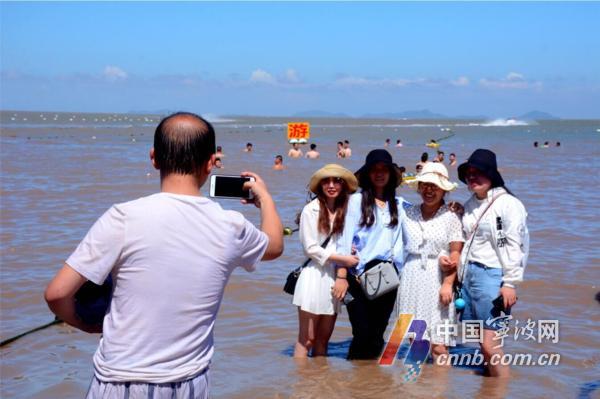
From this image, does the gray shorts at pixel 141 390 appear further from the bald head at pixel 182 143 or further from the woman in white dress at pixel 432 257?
the woman in white dress at pixel 432 257

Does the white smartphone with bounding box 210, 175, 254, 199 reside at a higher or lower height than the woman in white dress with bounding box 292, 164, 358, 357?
higher

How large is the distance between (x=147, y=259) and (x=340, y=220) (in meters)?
3.00

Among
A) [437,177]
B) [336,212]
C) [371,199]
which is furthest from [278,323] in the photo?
[437,177]

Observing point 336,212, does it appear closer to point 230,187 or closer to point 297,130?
point 230,187

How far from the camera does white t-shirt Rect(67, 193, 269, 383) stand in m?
2.39

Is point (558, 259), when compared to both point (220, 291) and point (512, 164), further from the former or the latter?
point (512, 164)

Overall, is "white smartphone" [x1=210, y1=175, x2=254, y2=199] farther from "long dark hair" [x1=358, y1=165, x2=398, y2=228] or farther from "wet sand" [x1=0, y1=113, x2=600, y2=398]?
"wet sand" [x1=0, y1=113, x2=600, y2=398]

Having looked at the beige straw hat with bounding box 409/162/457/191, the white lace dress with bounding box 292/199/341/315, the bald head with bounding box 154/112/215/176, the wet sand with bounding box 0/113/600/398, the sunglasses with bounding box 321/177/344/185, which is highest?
the bald head with bounding box 154/112/215/176

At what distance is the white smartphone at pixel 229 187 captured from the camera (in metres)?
3.00

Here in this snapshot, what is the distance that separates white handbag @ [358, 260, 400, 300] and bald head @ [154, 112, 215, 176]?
293cm

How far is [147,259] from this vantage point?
243 centimetres

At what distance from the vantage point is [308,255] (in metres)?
5.29

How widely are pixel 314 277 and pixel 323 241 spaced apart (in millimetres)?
280

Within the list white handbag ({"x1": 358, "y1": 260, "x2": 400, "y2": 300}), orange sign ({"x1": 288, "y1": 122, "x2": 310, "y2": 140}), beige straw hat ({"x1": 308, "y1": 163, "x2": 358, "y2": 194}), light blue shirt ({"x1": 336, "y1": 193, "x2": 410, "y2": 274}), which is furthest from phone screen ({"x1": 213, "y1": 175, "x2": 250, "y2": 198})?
orange sign ({"x1": 288, "y1": 122, "x2": 310, "y2": 140})
